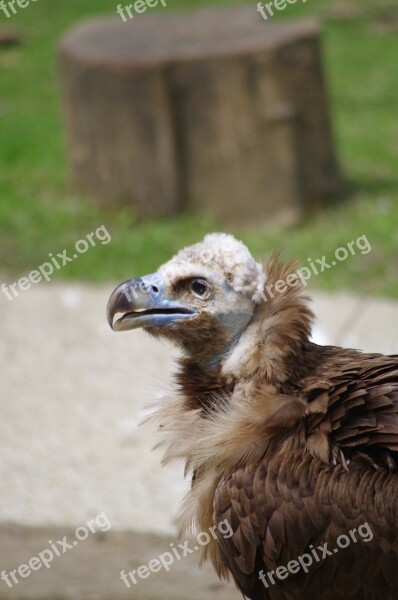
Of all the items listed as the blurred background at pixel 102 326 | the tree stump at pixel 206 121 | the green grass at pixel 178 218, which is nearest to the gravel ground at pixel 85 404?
the blurred background at pixel 102 326

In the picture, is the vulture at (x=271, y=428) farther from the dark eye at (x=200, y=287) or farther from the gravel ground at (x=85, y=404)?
the gravel ground at (x=85, y=404)

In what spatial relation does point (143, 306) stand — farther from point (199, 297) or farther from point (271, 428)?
point (271, 428)

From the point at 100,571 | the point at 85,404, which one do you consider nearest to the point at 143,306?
the point at 100,571

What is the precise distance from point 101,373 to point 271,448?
316cm

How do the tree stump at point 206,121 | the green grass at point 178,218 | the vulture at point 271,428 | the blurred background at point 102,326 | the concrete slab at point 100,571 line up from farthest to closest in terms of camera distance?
the tree stump at point 206,121 < the green grass at point 178,218 < the blurred background at point 102,326 < the concrete slab at point 100,571 < the vulture at point 271,428

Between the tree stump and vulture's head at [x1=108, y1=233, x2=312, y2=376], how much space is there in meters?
4.53

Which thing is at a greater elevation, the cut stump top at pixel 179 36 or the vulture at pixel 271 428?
the cut stump top at pixel 179 36

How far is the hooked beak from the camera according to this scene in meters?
3.39

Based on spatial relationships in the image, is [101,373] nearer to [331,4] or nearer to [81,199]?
[81,199]

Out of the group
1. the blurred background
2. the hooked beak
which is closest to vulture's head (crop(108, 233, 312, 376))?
the hooked beak

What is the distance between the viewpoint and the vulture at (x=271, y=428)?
125 inches

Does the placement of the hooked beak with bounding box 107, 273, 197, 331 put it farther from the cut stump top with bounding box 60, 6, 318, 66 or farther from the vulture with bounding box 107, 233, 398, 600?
the cut stump top with bounding box 60, 6, 318, 66

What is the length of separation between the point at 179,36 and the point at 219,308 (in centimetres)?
543

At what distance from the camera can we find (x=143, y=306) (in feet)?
11.2
